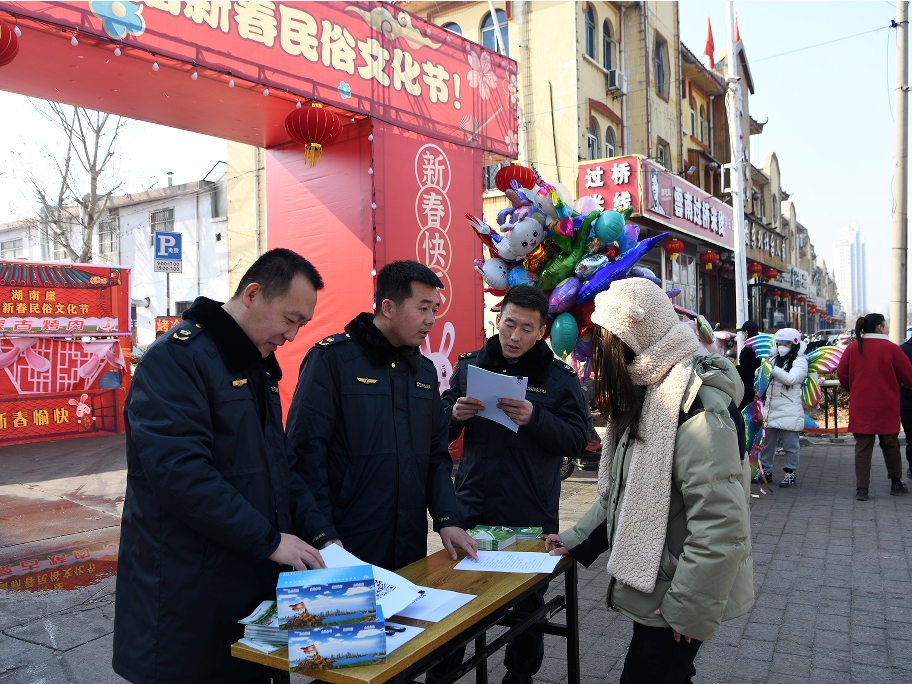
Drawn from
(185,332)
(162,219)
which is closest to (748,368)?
(185,332)

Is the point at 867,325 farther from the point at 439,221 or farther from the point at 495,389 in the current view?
the point at 495,389

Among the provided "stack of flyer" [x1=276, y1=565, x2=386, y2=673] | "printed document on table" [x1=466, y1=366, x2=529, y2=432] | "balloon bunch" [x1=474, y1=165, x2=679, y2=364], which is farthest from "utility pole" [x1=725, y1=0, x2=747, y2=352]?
"stack of flyer" [x1=276, y1=565, x2=386, y2=673]

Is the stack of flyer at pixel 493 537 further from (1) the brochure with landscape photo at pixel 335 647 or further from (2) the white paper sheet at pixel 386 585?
(1) the brochure with landscape photo at pixel 335 647

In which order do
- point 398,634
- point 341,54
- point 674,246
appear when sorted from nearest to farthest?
1. point 398,634
2. point 341,54
3. point 674,246

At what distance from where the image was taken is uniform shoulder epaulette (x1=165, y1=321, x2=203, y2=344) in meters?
1.95

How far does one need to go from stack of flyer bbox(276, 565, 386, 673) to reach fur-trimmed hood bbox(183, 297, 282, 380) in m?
0.74

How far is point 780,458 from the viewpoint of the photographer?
961 centimetres

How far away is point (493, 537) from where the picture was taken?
2.65 metres

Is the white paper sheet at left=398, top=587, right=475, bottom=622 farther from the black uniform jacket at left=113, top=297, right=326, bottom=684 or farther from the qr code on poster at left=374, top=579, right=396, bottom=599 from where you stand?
the black uniform jacket at left=113, top=297, right=326, bottom=684

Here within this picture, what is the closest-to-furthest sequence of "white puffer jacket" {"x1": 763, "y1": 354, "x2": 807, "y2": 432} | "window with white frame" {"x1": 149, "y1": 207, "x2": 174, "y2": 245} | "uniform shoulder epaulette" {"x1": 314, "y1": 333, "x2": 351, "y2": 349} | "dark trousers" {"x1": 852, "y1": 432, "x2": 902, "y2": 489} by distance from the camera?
"uniform shoulder epaulette" {"x1": 314, "y1": 333, "x2": 351, "y2": 349} → "dark trousers" {"x1": 852, "y1": 432, "x2": 902, "y2": 489} → "white puffer jacket" {"x1": 763, "y1": 354, "x2": 807, "y2": 432} → "window with white frame" {"x1": 149, "y1": 207, "x2": 174, "y2": 245}

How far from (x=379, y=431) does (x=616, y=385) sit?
97 centimetres

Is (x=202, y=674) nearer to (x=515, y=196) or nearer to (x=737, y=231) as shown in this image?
(x=515, y=196)

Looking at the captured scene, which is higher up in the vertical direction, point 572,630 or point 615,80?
point 615,80

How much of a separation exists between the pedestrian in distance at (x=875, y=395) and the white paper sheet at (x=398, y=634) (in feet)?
22.5
